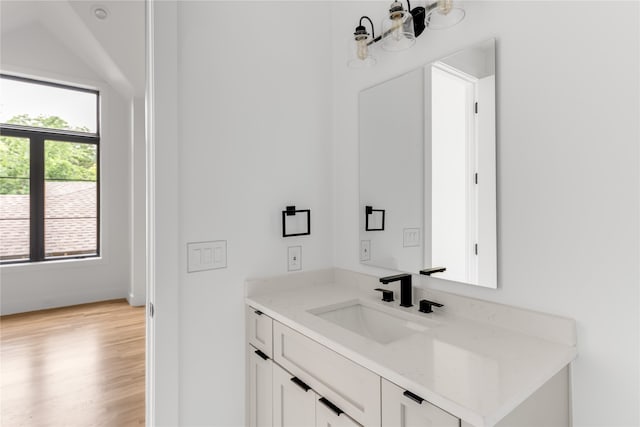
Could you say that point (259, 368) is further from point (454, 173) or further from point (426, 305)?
point (454, 173)

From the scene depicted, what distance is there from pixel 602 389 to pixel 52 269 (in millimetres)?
5089

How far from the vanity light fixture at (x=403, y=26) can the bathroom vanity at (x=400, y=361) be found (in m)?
1.01

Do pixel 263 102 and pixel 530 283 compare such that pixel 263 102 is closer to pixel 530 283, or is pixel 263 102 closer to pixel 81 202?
pixel 530 283

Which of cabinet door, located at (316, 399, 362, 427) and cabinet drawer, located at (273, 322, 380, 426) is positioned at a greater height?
cabinet drawer, located at (273, 322, 380, 426)

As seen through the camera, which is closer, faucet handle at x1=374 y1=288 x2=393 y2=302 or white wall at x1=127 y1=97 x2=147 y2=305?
faucet handle at x1=374 y1=288 x2=393 y2=302

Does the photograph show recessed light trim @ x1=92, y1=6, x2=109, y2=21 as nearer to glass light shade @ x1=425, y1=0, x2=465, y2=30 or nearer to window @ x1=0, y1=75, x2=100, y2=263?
window @ x1=0, y1=75, x2=100, y2=263

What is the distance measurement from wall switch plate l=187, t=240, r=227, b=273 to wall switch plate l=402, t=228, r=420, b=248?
813 millimetres

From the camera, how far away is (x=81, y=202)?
4273 mm

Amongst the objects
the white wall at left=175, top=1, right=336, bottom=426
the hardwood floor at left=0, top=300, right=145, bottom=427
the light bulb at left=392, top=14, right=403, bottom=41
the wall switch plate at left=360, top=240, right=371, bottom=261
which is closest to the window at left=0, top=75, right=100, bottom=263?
the hardwood floor at left=0, top=300, right=145, bottom=427

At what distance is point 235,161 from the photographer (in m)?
1.52

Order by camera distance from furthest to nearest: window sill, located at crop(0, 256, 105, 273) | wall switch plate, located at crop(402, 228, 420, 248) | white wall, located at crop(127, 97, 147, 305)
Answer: white wall, located at crop(127, 97, 147, 305) → window sill, located at crop(0, 256, 105, 273) → wall switch plate, located at crop(402, 228, 420, 248)

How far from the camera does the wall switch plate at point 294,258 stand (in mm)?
1693

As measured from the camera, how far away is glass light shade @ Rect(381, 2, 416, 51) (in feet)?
4.22

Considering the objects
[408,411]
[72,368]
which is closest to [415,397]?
[408,411]
